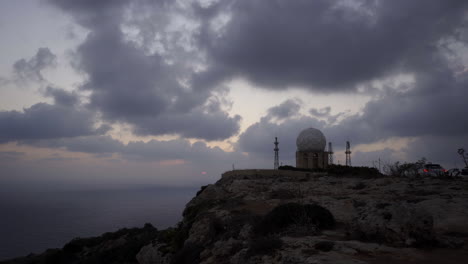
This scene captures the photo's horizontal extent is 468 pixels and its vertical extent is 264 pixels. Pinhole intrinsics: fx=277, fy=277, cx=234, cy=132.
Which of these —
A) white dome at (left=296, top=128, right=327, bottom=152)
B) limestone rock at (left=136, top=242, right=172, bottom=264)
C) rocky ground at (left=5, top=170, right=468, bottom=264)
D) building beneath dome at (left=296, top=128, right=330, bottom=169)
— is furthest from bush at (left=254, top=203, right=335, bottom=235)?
white dome at (left=296, top=128, right=327, bottom=152)

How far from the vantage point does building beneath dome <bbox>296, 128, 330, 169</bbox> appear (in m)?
46.8

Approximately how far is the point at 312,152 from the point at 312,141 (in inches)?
74.5

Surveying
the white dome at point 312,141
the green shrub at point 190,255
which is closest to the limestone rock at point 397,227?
the green shrub at point 190,255

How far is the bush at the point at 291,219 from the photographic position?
9.23 m

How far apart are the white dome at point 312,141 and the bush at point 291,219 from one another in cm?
3800

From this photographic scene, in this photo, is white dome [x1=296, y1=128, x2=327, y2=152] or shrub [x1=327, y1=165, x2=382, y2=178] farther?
white dome [x1=296, y1=128, x2=327, y2=152]

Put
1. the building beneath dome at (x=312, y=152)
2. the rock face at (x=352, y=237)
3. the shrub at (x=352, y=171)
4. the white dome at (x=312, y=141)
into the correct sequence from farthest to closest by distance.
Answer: the white dome at (x=312, y=141) → the building beneath dome at (x=312, y=152) → the shrub at (x=352, y=171) → the rock face at (x=352, y=237)

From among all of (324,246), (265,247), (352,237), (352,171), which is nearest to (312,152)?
(352,171)

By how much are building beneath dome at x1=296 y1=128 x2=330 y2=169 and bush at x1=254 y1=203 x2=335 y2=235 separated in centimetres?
3782

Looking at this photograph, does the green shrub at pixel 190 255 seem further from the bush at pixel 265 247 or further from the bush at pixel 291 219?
the bush at pixel 265 247

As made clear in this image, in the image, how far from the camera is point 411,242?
6754mm

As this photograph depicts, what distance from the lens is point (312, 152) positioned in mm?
47188

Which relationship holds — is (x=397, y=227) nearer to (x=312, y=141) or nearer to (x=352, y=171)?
(x=352, y=171)

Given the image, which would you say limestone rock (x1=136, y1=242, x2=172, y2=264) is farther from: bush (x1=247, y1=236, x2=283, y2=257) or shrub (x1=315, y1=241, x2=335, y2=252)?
shrub (x1=315, y1=241, x2=335, y2=252)
